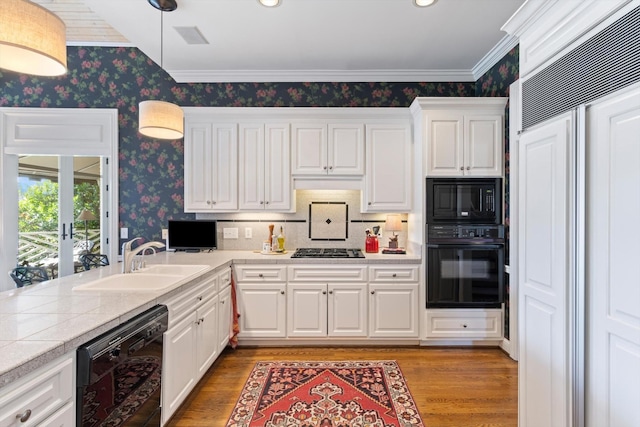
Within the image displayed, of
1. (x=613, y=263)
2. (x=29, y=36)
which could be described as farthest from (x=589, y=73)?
(x=29, y=36)

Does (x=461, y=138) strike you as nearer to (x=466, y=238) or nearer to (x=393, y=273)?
(x=466, y=238)

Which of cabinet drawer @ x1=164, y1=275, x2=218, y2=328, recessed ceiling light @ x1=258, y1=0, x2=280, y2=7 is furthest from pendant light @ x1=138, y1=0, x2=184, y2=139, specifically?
cabinet drawer @ x1=164, y1=275, x2=218, y2=328

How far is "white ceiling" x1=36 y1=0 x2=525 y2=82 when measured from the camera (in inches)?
96.7

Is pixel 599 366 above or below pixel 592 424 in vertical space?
above

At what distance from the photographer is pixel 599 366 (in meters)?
1.30

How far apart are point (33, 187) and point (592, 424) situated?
584 centimetres

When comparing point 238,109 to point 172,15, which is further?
point 238,109

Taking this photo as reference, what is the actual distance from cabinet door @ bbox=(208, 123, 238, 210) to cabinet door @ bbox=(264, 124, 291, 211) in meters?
0.34

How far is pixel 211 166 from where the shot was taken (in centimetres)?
343

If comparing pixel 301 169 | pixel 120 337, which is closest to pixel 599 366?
pixel 120 337

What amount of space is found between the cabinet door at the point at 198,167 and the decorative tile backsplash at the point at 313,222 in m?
0.29

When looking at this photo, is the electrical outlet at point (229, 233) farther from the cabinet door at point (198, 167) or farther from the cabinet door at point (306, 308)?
the cabinet door at point (306, 308)

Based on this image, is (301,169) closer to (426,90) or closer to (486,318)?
(426,90)

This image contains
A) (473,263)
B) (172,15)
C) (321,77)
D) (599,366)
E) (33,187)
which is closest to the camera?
(599,366)
